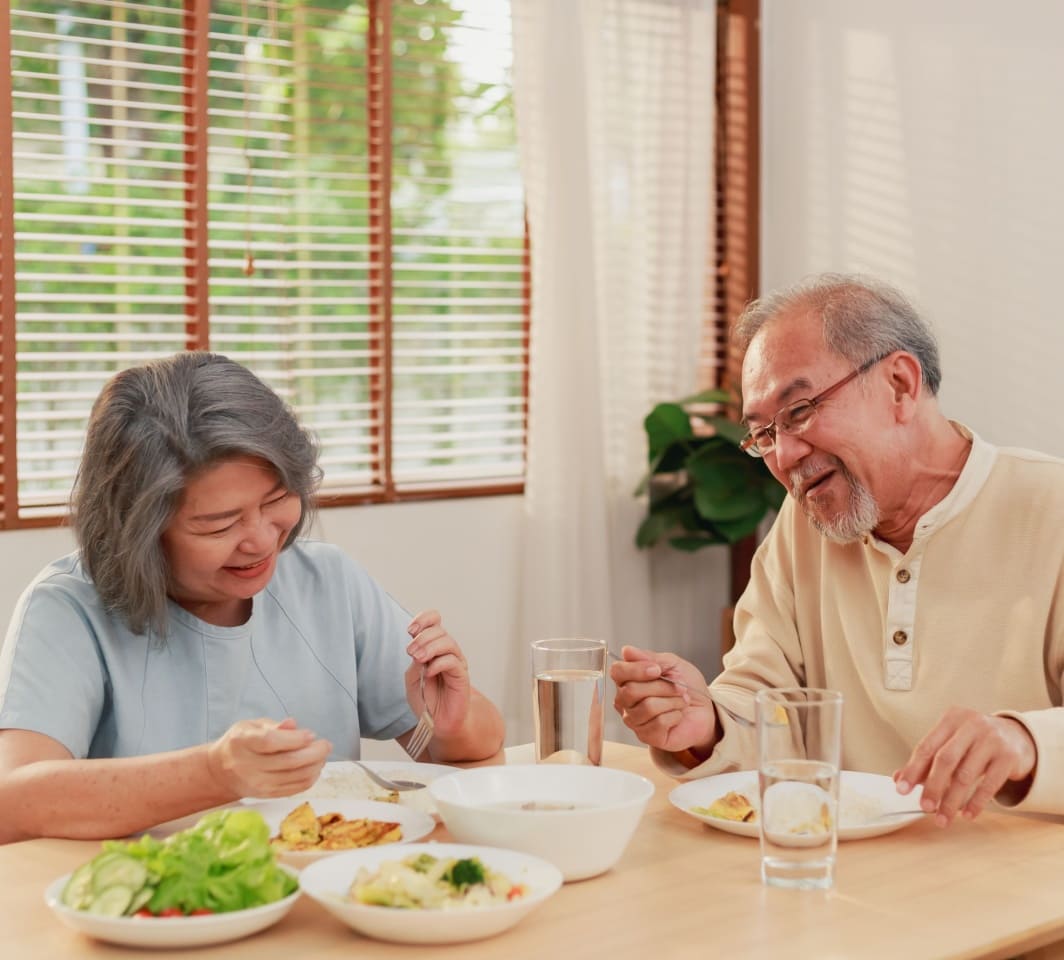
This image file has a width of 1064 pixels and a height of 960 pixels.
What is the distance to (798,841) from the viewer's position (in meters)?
1.37

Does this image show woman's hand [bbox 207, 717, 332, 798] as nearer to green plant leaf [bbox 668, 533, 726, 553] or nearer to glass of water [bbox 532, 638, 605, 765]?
glass of water [bbox 532, 638, 605, 765]

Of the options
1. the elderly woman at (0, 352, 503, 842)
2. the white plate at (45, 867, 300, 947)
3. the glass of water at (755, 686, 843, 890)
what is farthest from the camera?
the elderly woman at (0, 352, 503, 842)

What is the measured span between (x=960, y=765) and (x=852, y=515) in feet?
1.85

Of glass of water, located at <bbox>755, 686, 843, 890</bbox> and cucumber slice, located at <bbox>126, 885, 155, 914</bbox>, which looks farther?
glass of water, located at <bbox>755, 686, 843, 890</bbox>

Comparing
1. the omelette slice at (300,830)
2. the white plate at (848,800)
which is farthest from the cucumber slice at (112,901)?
the white plate at (848,800)

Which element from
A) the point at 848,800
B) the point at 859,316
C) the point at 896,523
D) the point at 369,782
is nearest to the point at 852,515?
the point at 896,523

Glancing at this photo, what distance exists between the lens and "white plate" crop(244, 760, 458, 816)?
1665mm

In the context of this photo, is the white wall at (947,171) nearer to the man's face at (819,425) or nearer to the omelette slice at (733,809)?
the man's face at (819,425)

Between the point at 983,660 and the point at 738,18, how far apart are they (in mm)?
2886

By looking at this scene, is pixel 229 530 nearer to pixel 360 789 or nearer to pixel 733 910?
pixel 360 789

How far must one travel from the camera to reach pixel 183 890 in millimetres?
1236

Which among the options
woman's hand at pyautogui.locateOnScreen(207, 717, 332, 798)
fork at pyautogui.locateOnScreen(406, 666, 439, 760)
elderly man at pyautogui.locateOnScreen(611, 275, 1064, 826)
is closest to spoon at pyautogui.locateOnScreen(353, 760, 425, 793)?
fork at pyautogui.locateOnScreen(406, 666, 439, 760)

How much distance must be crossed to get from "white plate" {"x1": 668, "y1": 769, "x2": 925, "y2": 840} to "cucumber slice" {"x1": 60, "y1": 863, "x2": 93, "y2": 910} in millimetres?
650

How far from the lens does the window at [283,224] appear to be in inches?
134
